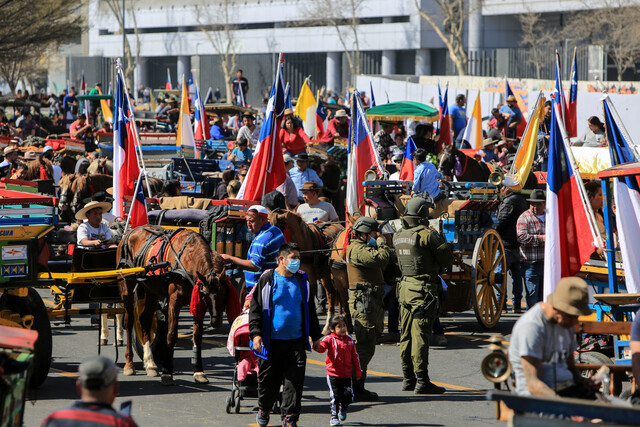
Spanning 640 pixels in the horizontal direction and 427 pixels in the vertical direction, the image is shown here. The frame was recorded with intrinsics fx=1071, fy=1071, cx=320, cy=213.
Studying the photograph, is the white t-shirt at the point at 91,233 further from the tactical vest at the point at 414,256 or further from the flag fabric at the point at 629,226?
the flag fabric at the point at 629,226

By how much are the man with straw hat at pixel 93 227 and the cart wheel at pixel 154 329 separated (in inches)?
49.2

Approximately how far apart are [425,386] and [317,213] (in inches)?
194

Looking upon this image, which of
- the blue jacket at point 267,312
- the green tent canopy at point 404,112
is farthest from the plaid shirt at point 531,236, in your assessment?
the green tent canopy at point 404,112

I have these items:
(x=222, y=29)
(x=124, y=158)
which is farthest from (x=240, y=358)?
(x=222, y=29)

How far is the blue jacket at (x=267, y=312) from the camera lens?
931cm

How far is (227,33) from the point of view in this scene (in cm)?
8031

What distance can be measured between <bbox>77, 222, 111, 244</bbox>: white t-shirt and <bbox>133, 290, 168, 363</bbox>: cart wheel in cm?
144

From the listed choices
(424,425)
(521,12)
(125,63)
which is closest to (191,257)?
(424,425)

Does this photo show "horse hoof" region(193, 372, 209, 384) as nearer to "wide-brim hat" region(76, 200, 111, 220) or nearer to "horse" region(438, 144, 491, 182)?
"wide-brim hat" region(76, 200, 111, 220)

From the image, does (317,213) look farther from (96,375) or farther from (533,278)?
(96,375)

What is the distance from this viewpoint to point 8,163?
20.7 meters

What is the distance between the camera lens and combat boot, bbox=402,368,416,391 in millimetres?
11008

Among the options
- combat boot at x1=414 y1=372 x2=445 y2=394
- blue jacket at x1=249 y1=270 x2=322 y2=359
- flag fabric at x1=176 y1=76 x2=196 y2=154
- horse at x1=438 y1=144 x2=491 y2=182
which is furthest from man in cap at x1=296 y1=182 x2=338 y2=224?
flag fabric at x1=176 y1=76 x2=196 y2=154

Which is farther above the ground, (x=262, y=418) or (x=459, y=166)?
(x=459, y=166)
